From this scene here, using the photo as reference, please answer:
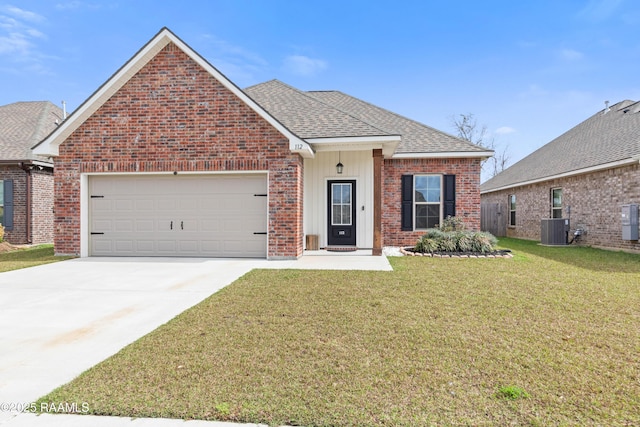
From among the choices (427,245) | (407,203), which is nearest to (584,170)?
(407,203)

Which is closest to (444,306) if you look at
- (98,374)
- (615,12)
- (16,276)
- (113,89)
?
(98,374)

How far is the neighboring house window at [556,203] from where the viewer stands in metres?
14.4

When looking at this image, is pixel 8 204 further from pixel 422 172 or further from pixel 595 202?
pixel 595 202

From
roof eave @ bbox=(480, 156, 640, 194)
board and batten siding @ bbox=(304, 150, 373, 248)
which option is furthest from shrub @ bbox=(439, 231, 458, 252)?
roof eave @ bbox=(480, 156, 640, 194)

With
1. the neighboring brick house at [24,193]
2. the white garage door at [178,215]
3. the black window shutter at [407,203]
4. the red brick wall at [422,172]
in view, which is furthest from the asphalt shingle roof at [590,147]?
the neighboring brick house at [24,193]

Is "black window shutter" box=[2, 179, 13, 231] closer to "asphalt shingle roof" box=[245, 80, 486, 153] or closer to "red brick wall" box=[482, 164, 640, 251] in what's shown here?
"asphalt shingle roof" box=[245, 80, 486, 153]

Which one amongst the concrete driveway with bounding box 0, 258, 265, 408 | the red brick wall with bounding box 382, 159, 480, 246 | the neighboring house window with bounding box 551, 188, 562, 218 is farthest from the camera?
the neighboring house window with bounding box 551, 188, 562, 218

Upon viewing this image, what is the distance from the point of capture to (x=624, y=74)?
755 inches

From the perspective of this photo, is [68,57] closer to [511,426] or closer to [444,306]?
[444,306]

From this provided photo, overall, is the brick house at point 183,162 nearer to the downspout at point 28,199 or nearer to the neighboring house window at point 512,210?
the downspout at point 28,199

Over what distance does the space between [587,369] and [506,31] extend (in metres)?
14.6

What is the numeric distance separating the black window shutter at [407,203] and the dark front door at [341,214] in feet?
5.96

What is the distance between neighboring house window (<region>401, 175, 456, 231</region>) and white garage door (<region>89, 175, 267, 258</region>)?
5055mm

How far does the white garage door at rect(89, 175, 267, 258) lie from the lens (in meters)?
9.34
